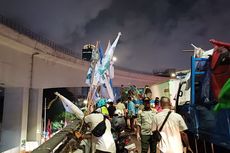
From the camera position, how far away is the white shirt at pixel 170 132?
5391 mm

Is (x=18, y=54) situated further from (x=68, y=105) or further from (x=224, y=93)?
(x=224, y=93)

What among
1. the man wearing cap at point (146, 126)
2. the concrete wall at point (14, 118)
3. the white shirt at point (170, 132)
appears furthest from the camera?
the concrete wall at point (14, 118)

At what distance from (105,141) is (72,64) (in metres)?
22.7

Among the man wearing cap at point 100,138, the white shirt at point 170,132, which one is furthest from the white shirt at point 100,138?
the white shirt at point 170,132

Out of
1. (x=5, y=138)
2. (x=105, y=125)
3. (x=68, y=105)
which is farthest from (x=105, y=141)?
(x=5, y=138)

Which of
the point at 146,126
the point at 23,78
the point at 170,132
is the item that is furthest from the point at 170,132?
the point at 23,78

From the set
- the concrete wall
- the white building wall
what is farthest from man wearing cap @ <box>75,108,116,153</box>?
the concrete wall

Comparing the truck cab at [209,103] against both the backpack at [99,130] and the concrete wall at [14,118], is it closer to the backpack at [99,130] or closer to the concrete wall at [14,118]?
the backpack at [99,130]

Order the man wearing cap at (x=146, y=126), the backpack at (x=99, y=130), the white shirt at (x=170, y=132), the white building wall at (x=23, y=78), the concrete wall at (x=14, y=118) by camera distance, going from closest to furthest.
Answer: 1. the white shirt at (x=170, y=132)
2. the backpack at (x=99, y=130)
3. the man wearing cap at (x=146, y=126)
4. the white building wall at (x=23, y=78)
5. the concrete wall at (x=14, y=118)

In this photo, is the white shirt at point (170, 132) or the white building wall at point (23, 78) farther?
the white building wall at point (23, 78)

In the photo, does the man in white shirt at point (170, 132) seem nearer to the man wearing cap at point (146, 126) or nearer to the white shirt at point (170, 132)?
the white shirt at point (170, 132)

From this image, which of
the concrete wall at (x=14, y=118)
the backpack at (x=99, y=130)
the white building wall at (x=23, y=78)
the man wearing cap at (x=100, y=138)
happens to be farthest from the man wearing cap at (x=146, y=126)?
the concrete wall at (x=14, y=118)

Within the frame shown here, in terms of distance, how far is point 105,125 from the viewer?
5996 mm

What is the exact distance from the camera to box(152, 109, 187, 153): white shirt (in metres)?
5.39
